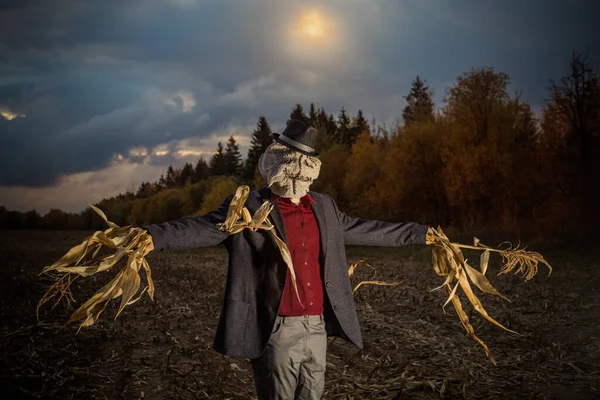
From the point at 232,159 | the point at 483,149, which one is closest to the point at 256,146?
the point at 232,159

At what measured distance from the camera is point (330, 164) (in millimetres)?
37188

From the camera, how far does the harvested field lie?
505 centimetres

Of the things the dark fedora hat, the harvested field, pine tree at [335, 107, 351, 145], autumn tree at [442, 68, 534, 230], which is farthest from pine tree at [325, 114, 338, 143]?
the dark fedora hat

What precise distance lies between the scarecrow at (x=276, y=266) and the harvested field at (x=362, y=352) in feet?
6.18

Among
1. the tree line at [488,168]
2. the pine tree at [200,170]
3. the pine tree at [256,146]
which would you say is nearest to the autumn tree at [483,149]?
the tree line at [488,168]

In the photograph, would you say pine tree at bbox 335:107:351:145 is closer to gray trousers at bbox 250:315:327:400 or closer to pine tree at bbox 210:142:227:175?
pine tree at bbox 210:142:227:175

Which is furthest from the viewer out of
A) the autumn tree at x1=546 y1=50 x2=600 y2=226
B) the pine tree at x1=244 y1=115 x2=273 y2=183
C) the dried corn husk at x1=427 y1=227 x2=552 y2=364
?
the pine tree at x1=244 y1=115 x2=273 y2=183

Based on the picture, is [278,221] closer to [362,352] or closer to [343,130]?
[362,352]

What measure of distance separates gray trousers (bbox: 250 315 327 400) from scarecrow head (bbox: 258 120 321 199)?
84 centimetres

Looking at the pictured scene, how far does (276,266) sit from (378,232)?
0.83 m

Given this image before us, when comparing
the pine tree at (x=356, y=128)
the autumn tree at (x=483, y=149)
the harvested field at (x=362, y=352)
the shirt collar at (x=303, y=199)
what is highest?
the pine tree at (x=356, y=128)

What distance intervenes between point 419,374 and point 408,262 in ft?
35.9

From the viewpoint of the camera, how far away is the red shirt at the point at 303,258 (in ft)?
10.4

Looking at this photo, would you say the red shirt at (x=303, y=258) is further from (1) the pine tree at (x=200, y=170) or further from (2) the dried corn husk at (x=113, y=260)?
(1) the pine tree at (x=200, y=170)
